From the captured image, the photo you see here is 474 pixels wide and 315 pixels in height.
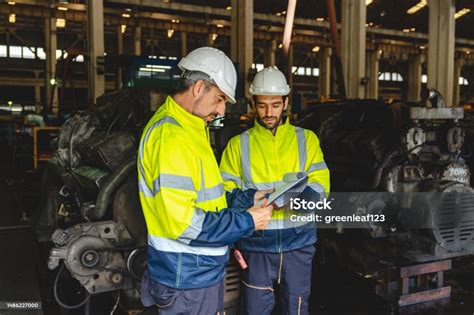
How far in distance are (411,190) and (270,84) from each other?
Result: 180cm

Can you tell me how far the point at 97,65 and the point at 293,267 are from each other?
33.3 ft

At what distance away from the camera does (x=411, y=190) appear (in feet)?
12.1

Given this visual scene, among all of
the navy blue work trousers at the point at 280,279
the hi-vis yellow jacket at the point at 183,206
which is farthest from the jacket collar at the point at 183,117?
the navy blue work trousers at the point at 280,279

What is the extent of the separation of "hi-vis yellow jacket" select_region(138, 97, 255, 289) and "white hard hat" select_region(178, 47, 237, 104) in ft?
0.59

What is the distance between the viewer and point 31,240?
5.03 m

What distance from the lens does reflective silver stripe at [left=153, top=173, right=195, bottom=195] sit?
168cm

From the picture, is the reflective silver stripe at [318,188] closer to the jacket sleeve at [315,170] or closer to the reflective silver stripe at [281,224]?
the jacket sleeve at [315,170]

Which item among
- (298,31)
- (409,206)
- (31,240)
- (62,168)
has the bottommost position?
(31,240)

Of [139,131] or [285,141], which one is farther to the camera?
[139,131]

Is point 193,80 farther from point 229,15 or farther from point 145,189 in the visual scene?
point 229,15

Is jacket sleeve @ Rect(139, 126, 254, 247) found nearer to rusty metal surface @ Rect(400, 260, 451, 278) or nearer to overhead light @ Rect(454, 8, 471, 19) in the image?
rusty metal surface @ Rect(400, 260, 451, 278)

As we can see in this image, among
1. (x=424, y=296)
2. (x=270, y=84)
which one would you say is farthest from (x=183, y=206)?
(x=424, y=296)

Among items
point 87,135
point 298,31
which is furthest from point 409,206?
point 298,31

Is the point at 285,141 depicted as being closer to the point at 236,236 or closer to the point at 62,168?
the point at 236,236
